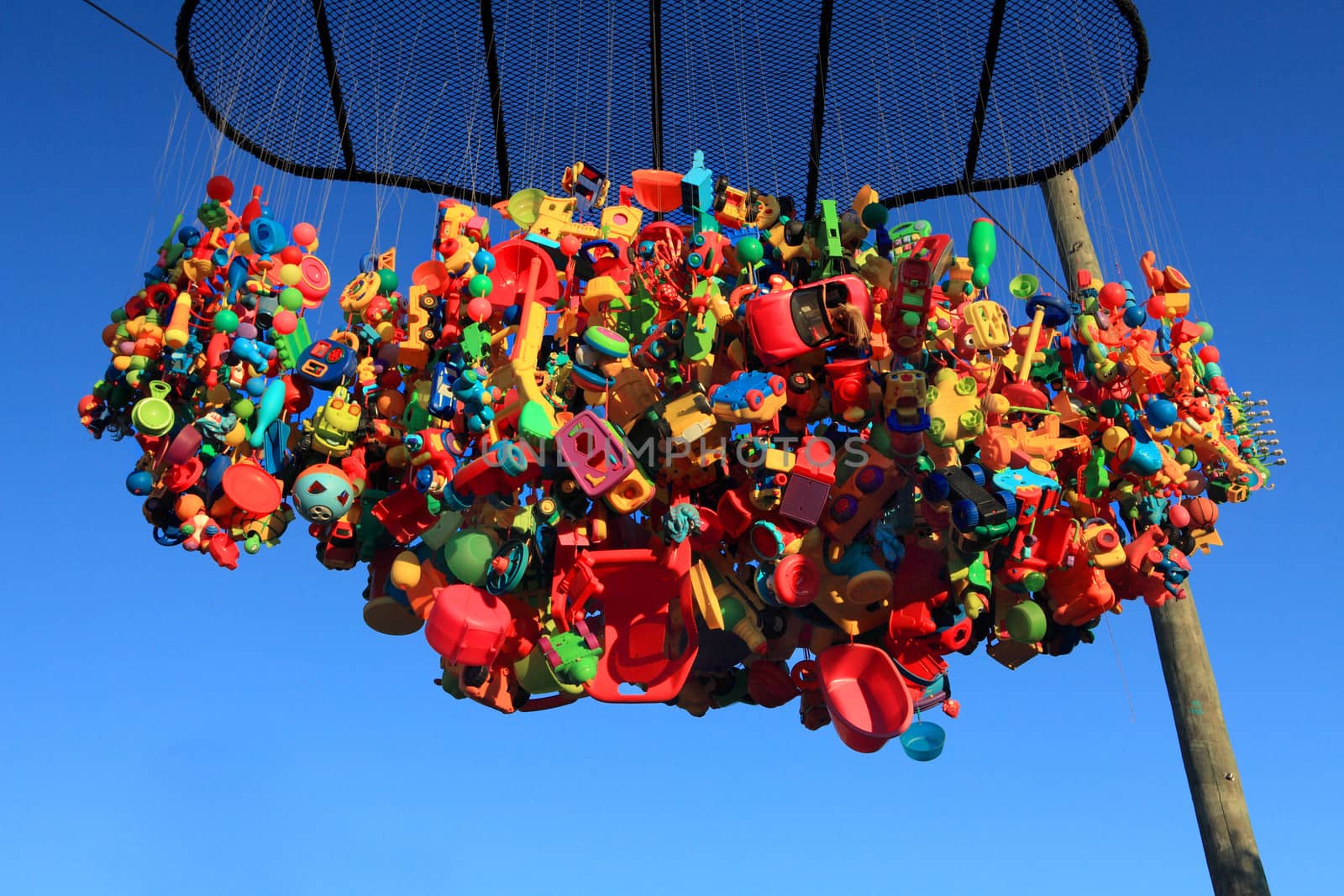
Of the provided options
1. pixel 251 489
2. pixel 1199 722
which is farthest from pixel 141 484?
pixel 1199 722

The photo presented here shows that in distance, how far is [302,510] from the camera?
5895 millimetres

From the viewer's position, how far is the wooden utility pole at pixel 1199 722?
773 centimetres

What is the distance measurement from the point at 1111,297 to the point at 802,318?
1.35 meters

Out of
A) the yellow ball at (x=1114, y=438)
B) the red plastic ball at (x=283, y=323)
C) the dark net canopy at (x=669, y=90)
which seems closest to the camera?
the yellow ball at (x=1114, y=438)

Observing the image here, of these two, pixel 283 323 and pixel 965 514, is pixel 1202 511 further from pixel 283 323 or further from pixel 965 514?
pixel 283 323

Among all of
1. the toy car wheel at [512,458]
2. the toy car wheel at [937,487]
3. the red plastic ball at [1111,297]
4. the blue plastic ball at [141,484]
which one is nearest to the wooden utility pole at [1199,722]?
the red plastic ball at [1111,297]

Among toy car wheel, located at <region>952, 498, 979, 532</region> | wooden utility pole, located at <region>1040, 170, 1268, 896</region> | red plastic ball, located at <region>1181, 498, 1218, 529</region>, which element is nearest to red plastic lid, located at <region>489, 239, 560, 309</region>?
toy car wheel, located at <region>952, 498, 979, 532</region>

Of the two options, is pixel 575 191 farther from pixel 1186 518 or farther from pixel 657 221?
pixel 1186 518

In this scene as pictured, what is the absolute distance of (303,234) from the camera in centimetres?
630

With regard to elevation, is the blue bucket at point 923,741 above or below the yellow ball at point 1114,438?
below

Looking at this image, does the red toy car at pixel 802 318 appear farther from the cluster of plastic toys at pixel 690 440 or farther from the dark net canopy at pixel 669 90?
the dark net canopy at pixel 669 90

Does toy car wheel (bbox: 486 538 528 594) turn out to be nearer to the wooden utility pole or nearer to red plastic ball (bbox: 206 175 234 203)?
red plastic ball (bbox: 206 175 234 203)

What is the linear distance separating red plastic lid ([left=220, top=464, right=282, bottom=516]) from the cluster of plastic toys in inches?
0.8

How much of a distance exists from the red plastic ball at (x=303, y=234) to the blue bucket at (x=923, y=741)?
3254 mm
